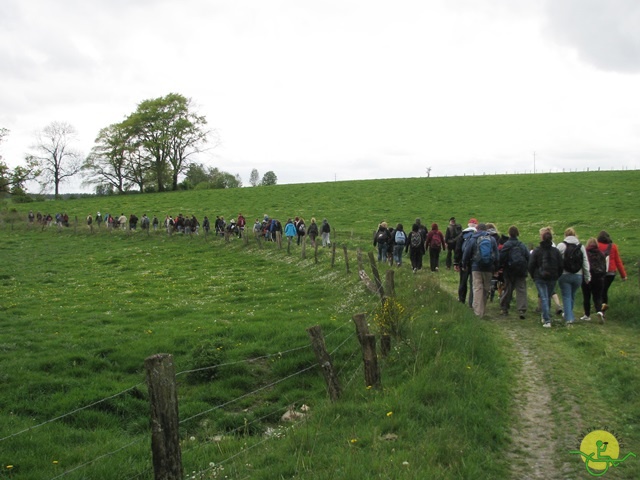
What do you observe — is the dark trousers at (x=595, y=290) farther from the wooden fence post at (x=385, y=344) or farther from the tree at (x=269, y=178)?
the tree at (x=269, y=178)

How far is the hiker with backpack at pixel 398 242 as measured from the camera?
21.4 m

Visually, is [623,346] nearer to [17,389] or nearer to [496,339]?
[496,339]

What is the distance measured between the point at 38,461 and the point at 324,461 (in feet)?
13.7

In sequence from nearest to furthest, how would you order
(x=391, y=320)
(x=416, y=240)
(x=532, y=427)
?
1. (x=532, y=427)
2. (x=391, y=320)
3. (x=416, y=240)

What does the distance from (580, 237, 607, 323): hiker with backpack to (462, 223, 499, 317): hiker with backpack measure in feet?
6.81

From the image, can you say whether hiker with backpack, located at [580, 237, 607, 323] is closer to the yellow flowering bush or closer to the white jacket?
the white jacket

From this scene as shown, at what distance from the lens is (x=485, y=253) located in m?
12.8

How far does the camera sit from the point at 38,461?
7.45 meters

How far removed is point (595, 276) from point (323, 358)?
26.2 ft

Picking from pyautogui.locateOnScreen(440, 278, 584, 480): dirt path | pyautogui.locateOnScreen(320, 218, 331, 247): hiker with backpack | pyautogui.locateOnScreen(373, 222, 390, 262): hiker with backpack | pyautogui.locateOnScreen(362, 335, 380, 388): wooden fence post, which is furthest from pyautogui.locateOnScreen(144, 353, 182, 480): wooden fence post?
pyautogui.locateOnScreen(320, 218, 331, 247): hiker with backpack

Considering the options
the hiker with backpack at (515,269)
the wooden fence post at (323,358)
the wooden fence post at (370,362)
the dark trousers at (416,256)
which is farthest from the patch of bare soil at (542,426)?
the dark trousers at (416,256)

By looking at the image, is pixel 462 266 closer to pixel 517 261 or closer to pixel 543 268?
pixel 517 261

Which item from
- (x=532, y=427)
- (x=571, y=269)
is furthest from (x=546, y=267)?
(x=532, y=427)

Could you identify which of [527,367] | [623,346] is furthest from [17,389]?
[623,346]
